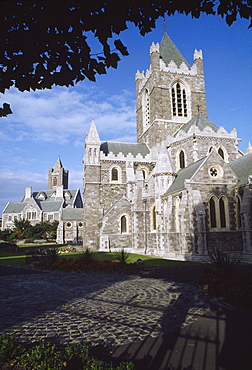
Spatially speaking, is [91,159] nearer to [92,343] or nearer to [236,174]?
[236,174]

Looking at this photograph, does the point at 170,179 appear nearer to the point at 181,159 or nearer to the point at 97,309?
the point at 181,159

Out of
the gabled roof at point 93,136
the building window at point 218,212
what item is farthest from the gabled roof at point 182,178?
the gabled roof at point 93,136

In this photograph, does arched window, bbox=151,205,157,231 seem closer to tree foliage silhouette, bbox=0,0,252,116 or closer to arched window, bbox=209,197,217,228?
arched window, bbox=209,197,217,228

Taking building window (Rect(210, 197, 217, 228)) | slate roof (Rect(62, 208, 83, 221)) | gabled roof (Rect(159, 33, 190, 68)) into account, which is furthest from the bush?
slate roof (Rect(62, 208, 83, 221))

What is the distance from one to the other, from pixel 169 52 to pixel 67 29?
1617 inches

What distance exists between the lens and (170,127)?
119 ft

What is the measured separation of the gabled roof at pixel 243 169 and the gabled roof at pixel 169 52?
71.9 ft

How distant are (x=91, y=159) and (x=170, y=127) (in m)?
12.2

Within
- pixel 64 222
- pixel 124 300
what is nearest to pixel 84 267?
pixel 124 300

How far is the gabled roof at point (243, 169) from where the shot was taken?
21.6m

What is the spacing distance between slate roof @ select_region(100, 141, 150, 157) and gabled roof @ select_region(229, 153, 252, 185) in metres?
14.7

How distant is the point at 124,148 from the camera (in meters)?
37.9

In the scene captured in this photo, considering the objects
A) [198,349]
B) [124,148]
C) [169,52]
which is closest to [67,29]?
[198,349]

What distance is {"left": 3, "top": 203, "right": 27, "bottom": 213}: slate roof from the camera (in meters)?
78.9
